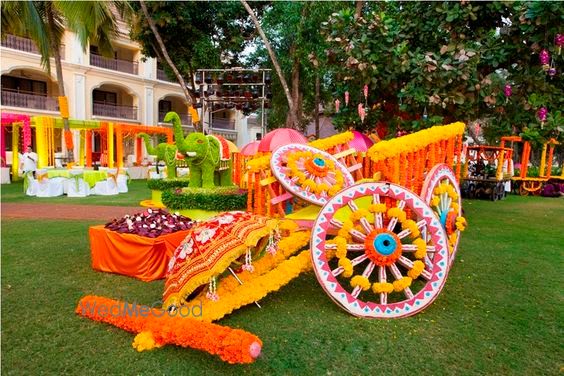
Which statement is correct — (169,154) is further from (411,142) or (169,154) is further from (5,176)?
(5,176)

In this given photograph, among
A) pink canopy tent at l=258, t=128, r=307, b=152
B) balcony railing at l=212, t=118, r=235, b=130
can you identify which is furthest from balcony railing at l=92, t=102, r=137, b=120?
pink canopy tent at l=258, t=128, r=307, b=152

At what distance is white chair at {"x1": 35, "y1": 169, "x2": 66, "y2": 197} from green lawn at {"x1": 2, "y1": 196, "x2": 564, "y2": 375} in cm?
789

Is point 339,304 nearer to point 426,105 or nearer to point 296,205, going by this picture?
point 296,205

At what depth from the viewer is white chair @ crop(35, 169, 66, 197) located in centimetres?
1259

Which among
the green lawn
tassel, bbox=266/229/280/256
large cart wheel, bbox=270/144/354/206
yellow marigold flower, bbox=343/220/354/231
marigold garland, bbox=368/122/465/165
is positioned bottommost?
the green lawn

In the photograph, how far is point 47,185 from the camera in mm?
12625

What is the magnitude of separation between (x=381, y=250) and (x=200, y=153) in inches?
223

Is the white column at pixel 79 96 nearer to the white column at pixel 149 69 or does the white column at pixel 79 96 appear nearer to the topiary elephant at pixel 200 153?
the white column at pixel 149 69

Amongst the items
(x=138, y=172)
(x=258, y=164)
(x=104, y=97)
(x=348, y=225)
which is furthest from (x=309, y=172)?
(x=104, y=97)

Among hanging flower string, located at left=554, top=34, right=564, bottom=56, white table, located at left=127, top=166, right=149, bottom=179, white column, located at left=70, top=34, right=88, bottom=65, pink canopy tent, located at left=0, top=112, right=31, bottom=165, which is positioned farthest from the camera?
white column, located at left=70, top=34, right=88, bottom=65

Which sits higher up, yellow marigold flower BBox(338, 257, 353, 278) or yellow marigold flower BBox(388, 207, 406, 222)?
yellow marigold flower BBox(388, 207, 406, 222)

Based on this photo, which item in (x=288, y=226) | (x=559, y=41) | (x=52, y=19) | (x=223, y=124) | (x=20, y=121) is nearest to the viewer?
(x=288, y=226)

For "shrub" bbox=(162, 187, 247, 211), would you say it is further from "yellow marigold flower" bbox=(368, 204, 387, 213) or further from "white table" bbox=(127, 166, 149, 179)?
"white table" bbox=(127, 166, 149, 179)

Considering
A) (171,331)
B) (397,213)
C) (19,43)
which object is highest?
(19,43)
